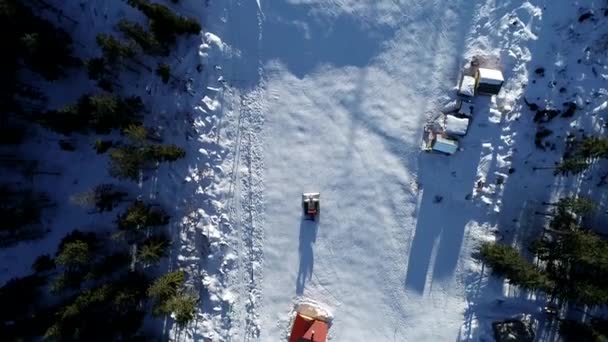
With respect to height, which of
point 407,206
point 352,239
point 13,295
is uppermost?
point 407,206

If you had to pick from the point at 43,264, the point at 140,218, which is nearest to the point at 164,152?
the point at 140,218

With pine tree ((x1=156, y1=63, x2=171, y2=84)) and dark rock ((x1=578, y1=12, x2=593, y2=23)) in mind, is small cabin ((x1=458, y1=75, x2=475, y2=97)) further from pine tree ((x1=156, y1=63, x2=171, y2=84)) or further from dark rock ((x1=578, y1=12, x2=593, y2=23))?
pine tree ((x1=156, y1=63, x2=171, y2=84))

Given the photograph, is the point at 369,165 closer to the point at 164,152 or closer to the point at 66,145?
the point at 164,152

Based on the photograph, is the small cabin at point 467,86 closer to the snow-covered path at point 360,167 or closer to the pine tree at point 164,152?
the snow-covered path at point 360,167

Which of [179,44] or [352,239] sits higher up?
[179,44]

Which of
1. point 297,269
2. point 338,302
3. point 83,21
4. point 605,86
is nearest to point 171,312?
point 297,269

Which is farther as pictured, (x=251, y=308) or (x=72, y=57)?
(x=251, y=308)

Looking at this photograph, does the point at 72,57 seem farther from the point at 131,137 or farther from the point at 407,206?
the point at 407,206
